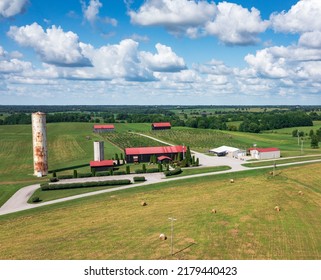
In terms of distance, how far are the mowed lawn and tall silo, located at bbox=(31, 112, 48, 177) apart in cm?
2405

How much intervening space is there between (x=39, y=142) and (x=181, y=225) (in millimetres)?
45126

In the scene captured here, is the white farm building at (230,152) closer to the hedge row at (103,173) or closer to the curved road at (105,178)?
the curved road at (105,178)

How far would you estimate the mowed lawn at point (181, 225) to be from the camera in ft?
104

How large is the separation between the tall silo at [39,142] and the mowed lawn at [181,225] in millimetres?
24053

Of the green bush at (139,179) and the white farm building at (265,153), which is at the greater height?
the white farm building at (265,153)

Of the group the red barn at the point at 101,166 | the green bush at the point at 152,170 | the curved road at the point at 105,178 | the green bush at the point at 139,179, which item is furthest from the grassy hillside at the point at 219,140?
the green bush at the point at 139,179

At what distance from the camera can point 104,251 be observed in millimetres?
31906

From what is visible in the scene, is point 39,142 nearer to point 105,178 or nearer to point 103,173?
point 103,173

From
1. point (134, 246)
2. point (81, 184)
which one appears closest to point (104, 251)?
point (134, 246)

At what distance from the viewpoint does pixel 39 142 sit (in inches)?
2835

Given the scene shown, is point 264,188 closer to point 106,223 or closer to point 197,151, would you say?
point 106,223

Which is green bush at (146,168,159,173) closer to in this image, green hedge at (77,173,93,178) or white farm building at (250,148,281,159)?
green hedge at (77,173,93,178)

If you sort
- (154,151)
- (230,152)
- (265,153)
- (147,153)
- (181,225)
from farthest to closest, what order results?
(230,152)
(265,153)
(154,151)
(147,153)
(181,225)

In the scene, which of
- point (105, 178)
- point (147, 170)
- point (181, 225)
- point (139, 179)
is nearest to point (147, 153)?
point (147, 170)
